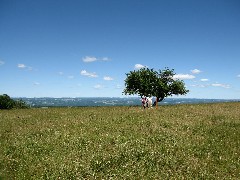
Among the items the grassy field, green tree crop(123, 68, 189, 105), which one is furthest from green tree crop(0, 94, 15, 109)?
the grassy field

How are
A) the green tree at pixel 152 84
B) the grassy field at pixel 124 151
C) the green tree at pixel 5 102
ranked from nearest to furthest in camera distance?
the grassy field at pixel 124 151
the green tree at pixel 152 84
the green tree at pixel 5 102

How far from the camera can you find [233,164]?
14.1 m

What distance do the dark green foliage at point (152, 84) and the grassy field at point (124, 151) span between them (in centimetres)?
4655

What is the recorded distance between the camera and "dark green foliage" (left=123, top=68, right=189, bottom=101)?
70250mm

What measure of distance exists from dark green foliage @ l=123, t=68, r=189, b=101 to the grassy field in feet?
153

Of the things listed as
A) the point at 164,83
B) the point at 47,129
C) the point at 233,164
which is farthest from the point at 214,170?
the point at 164,83

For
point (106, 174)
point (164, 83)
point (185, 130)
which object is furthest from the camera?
point (164, 83)

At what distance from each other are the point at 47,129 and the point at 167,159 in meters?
11.3

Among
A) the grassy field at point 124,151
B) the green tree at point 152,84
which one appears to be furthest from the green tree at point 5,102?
the grassy field at point 124,151

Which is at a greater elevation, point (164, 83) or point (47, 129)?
point (164, 83)

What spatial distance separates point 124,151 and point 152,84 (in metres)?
56.8

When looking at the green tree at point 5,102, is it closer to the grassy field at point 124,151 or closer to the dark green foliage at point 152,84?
the dark green foliage at point 152,84

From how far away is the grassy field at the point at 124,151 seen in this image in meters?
13.4

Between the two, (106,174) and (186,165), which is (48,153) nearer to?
(106,174)
